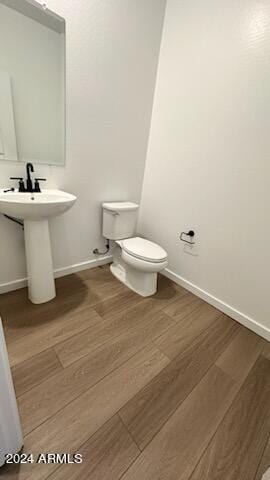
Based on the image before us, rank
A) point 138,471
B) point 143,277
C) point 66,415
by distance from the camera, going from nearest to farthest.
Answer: point 138,471 < point 66,415 < point 143,277

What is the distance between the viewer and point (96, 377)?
1044 millimetres

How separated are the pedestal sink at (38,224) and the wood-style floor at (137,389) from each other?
14 centimetres

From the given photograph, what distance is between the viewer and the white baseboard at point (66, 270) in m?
1.56

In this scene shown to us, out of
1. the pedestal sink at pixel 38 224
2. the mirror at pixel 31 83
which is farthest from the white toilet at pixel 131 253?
the mirror at pixel 31 83

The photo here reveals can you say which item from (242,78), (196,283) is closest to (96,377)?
(196,283)

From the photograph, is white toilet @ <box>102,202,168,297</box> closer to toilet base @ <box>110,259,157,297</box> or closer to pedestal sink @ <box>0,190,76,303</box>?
toilet base @ <box>110,259,157,297</box>

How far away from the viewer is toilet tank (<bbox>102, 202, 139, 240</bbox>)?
1.79 metres

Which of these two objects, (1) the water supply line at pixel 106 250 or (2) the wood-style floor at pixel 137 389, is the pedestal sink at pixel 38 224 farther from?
(1) the water supply line at pixel 106 250

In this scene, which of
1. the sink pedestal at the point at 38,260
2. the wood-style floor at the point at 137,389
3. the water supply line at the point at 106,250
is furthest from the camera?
the water supply line at the point at 106,250

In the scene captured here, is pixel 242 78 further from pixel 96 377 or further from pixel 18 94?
pixel 96 377

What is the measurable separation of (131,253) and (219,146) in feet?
3.39

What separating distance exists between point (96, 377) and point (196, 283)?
1128 millimetres

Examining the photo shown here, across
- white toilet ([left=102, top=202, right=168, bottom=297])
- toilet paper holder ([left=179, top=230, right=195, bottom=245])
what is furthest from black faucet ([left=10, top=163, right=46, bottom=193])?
toilet paper holder ([left=179, top=230, right=195, bottom=245])

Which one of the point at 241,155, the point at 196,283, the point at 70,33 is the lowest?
the point at 196,283
